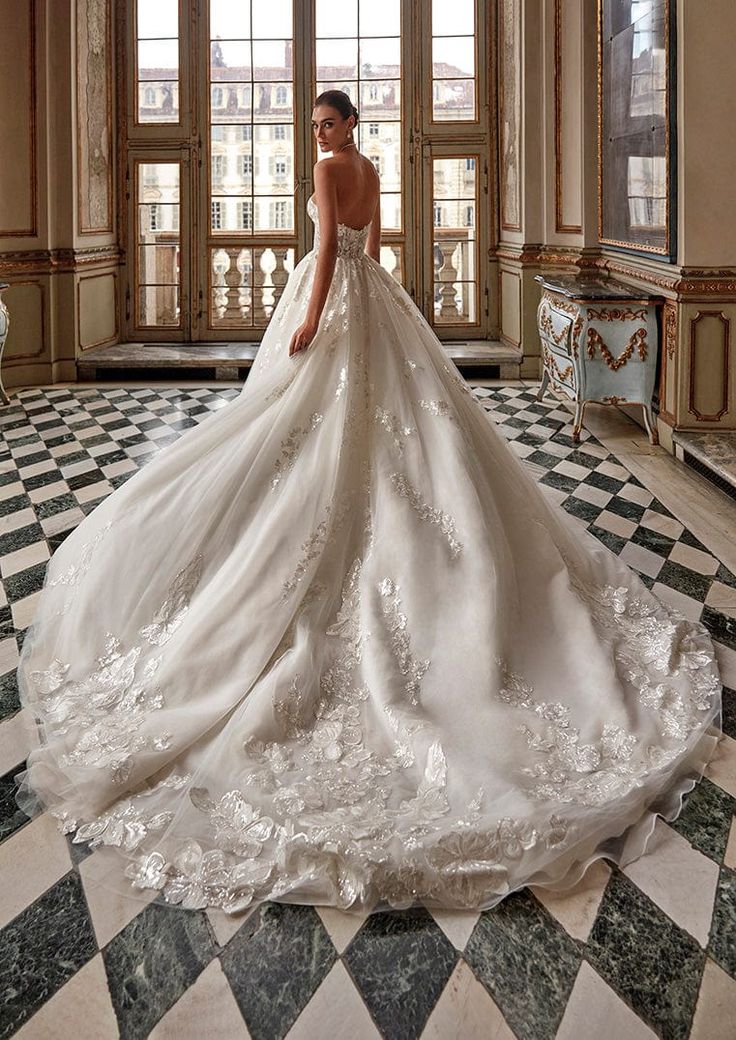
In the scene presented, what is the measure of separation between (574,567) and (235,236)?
6.54 m

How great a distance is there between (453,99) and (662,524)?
5.84 m

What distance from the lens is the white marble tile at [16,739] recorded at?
2.02m

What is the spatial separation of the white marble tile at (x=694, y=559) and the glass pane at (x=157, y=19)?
23.7 ft

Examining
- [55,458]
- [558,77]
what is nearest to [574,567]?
[55,458]

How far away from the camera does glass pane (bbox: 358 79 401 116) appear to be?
26.0 feet

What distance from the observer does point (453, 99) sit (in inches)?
312

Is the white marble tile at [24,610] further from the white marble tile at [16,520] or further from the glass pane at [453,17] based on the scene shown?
the glass pane at [453,17]

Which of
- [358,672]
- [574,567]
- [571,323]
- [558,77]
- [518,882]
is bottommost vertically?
[518,882]

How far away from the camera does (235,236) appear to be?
322 inches

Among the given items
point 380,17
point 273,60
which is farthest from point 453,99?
point 273,60

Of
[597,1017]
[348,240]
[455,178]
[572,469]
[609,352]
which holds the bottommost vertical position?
[597,1017]

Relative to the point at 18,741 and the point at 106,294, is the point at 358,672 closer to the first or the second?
the point at 18,741

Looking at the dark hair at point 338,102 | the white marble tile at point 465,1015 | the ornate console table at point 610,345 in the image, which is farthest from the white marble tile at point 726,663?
the ornate console table at point 610,345

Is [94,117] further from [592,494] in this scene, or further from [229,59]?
[592,494]
